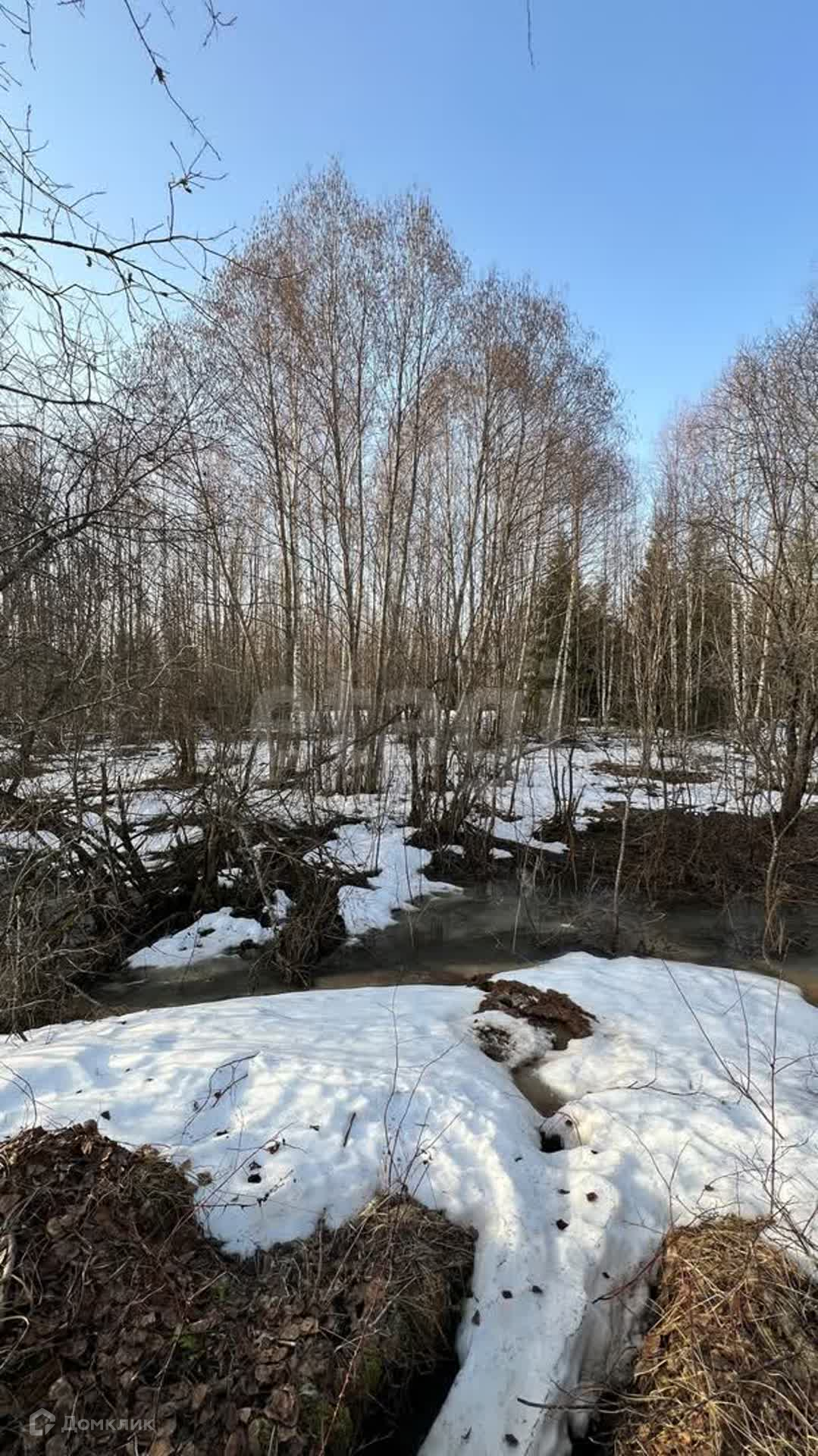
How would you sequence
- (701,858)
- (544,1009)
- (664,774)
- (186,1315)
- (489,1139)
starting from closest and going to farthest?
(186,1315) < (489,1139) < (544,1009) < (664,774) < (701,858)

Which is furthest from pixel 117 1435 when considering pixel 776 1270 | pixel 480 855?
pixel 480 855

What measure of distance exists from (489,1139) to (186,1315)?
5.26 ft

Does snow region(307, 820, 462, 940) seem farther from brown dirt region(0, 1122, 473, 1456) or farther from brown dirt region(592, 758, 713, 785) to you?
brown dirt region(0, 1122, 473, 1456)

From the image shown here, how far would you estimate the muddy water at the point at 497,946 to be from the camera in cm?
679

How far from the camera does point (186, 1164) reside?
9.29ft

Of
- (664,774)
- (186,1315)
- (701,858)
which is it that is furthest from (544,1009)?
(701,858)

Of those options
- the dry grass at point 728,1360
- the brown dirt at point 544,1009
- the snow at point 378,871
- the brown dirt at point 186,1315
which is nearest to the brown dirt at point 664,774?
the snow at point 378,871

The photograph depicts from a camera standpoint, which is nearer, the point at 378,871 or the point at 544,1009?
the point at 544,1009

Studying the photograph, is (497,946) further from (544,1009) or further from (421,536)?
(421,536)

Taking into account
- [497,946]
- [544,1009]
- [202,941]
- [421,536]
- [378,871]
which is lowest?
[497,946]

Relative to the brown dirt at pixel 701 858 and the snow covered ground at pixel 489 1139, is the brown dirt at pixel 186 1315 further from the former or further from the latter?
the brown dirt at pixel 701 858

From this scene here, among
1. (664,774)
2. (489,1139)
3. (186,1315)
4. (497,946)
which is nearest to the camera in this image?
(186,1315)

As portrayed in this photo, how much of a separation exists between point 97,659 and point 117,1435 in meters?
5.56

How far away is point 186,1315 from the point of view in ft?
7.27
